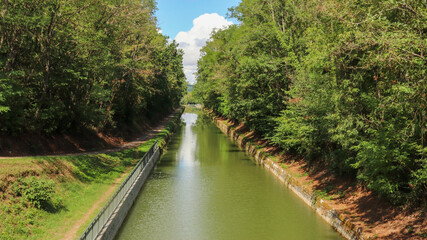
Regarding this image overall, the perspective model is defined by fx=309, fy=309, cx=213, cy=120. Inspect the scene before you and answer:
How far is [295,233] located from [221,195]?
7.17 meters

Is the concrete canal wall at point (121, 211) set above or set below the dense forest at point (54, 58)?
below

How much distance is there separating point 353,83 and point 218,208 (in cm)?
1087

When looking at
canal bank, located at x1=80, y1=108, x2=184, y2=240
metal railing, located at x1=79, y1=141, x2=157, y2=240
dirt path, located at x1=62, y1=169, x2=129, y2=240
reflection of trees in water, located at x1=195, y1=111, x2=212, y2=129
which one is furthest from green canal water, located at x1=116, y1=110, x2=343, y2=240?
reflection of trees in water, located at x1=195, y1=111, x2=212, y2=129

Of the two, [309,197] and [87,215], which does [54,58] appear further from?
[309,197]

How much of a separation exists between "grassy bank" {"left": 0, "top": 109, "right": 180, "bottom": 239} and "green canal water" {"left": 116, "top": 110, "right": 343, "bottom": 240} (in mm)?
2759

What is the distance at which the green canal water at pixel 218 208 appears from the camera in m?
16.0

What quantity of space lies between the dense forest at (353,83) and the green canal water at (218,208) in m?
4.01

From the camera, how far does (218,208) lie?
774 inches

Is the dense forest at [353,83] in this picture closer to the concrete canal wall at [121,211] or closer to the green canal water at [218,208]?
the green canal water at [218,208]

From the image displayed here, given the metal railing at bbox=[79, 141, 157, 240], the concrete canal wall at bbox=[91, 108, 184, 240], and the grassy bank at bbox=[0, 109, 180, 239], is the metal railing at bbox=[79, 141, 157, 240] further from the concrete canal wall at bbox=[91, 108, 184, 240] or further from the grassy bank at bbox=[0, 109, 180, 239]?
the grassy bank at bbox=[0, 109, 180, 239]

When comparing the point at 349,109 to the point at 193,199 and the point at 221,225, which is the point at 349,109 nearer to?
the point at 221,225

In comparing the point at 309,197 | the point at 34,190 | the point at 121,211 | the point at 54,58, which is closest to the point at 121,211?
the point at 121,211

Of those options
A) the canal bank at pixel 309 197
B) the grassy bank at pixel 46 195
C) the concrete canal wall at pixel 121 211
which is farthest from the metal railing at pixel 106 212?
the canal bank at pixel 309 197

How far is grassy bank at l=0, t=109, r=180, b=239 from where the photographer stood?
490 inches
